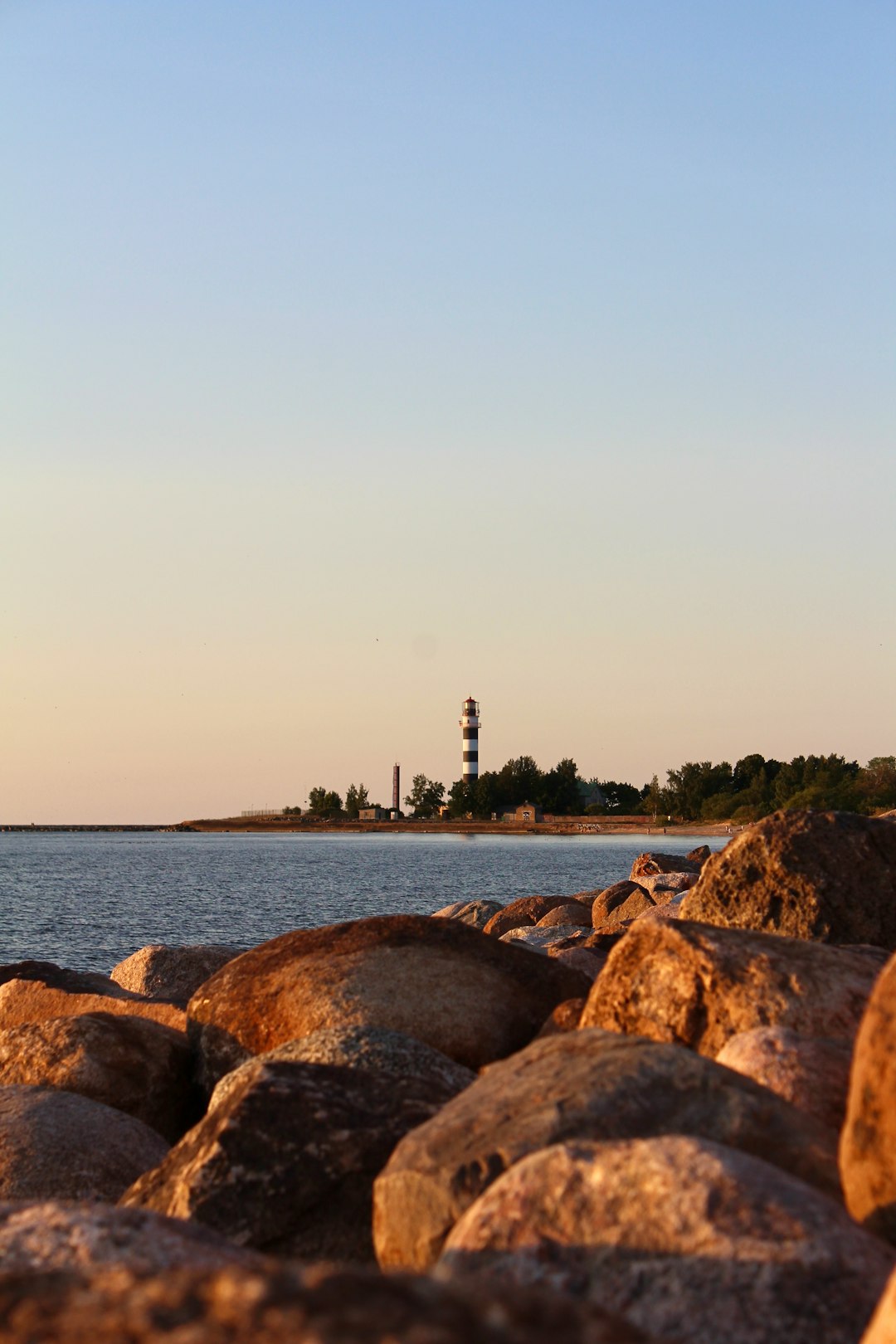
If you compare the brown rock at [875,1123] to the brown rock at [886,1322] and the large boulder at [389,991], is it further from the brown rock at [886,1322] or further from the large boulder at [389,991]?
the large boulder at [389,991]

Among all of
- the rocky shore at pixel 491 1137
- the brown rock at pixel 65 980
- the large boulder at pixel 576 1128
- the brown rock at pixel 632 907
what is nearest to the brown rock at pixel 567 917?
the brown rock at pixel 632 907

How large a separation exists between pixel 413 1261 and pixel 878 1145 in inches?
61.9

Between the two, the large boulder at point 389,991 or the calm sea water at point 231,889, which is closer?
the large boulder at point 389,991

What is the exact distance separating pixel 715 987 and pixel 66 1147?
10.8ft

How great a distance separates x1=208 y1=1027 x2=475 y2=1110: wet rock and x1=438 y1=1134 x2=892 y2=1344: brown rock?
2582mm

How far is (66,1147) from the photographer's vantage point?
23.3ft

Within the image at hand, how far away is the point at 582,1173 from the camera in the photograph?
4.02 meters

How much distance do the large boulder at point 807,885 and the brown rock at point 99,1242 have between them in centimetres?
532

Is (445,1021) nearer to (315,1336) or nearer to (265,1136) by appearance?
(265,1136)

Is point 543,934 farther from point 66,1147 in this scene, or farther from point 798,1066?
point 798,1066

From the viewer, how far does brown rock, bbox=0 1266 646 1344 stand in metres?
2.20

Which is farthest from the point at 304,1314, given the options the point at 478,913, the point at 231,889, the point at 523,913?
the point at 231,889

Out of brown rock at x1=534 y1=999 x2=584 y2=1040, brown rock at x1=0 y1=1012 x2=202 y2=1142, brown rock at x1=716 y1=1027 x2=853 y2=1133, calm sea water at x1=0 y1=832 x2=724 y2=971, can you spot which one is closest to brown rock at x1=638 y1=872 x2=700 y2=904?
calm sea water at x1=0 y1=832 x2=724 y2=971

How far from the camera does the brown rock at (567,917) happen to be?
24219 mm
